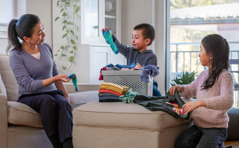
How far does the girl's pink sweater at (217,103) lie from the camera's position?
1.89m

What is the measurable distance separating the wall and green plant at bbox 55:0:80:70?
91 cm

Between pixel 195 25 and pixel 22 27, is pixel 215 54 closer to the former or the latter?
pixel 22 27

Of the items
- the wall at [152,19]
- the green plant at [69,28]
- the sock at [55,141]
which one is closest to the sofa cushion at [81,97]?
the sock at [55,141]

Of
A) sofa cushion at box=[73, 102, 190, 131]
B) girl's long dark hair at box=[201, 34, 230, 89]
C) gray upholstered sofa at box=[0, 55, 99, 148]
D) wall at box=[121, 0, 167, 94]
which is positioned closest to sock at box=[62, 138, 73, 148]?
sofa cushion at box=[73, 102, 190, 131]

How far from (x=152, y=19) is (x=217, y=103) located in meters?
2.70

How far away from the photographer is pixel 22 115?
2154 millimetres

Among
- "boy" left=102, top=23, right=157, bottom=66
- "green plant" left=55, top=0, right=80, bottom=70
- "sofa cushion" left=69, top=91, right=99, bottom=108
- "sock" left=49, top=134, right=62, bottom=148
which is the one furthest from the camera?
"green plant" left=55, top=0, right=80, bottom=70

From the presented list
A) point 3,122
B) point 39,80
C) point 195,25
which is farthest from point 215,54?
point 195,25

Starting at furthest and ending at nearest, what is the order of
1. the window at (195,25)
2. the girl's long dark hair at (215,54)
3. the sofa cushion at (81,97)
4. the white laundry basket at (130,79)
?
the window at (195,25) < the sofa cushion at (81,97) < the white laundry basket at (130,79) < the girl's long dark hair at (215,54)

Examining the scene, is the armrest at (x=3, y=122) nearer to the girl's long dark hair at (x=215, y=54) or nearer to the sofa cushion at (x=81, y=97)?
the sofa cushion at (x=81, y=97)

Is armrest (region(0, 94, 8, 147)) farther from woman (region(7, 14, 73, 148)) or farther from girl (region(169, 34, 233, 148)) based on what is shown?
girl (region(169, 34, 233, 148))

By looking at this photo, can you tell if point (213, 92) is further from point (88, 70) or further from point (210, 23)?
point (210, 23)

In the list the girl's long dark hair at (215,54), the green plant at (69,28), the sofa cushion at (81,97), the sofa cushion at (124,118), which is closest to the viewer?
the sofa cushion at (124,118)

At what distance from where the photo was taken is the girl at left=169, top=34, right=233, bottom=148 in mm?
1897
